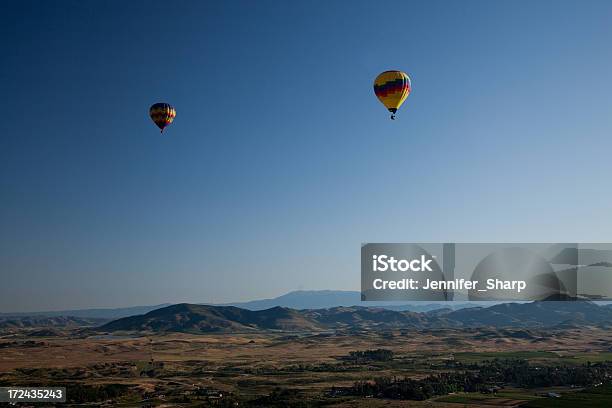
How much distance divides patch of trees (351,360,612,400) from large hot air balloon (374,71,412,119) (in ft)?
168

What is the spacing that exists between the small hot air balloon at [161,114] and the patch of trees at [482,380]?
57844 millimetres

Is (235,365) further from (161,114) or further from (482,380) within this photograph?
(161,114)

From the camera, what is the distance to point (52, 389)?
10844 centimetres

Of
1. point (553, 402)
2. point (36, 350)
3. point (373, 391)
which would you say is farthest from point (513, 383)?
point (36, 350)

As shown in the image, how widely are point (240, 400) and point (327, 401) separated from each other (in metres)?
14.9

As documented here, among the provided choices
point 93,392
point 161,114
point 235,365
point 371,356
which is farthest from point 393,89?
point 371,356

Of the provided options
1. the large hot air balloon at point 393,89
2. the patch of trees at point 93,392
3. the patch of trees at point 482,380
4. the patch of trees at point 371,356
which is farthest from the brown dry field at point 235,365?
the large hot air balloon at point 393,89

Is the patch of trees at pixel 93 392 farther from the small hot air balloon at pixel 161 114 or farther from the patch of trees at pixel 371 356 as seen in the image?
the patch of trees at pixel 371 356

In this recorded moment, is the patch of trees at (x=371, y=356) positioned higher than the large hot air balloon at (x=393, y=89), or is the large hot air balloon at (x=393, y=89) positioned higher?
the large hot air balloon at (x=393, y=89)

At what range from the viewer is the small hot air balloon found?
94.1 metres

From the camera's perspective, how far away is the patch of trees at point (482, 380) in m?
104

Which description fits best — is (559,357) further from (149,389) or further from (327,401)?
(149,389)

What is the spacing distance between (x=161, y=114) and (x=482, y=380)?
263ft

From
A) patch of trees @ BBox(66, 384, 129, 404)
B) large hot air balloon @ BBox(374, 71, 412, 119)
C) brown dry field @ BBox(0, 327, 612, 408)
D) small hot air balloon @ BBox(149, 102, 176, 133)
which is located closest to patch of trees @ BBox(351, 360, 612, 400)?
brown dry field @ BBox(0, 327, 612, 408)
